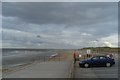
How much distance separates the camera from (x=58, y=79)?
16875mm

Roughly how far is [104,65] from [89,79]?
41.3ft

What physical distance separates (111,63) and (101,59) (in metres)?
1.23

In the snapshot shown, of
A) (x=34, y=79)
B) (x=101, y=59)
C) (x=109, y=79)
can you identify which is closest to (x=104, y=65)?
(x=101, y=59)

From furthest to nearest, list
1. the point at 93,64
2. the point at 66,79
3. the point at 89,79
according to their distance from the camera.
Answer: the point at 93,64 → the point at 89,79 → the point at 66,79

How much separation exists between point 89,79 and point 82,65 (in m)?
12.2

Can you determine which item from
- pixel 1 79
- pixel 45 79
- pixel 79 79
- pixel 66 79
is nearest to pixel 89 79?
pixel 79 79

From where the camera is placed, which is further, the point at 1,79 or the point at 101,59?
the point at 101,59

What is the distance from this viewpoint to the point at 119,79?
1720 cm

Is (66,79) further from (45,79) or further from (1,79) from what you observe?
(1,79)

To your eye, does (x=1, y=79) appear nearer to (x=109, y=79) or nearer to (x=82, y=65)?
(x=109, y=79)

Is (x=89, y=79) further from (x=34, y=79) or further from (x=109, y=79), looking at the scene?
(x=34, y=79)

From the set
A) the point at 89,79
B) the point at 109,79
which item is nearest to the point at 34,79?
the point at 89,79

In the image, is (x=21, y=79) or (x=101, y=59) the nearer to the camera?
(x=21, y=79)

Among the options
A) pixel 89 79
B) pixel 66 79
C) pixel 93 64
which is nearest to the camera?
pixel 66 79
